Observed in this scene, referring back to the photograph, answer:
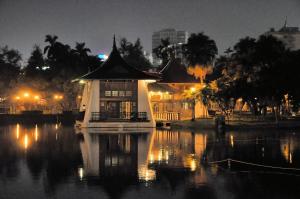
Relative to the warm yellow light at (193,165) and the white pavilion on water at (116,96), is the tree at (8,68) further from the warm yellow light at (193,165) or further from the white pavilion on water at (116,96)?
the warm yellow light at (193,165)

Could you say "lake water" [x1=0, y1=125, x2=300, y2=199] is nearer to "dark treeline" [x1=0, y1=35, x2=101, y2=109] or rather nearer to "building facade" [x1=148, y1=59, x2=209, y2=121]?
"building facade" [x1=148, y1=59, x2=209, y2=121]

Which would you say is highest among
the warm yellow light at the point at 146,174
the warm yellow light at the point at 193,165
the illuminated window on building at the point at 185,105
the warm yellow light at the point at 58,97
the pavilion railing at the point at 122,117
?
the warm yellow light at the point at 58,97

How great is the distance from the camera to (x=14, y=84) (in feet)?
232

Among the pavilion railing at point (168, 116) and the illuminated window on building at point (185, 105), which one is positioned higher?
the illuminated window on building at point (185, 105)

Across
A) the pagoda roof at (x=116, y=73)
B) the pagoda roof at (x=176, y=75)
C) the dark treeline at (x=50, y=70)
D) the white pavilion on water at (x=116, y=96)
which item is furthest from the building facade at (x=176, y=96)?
the dark treeline at (x=50, y=70)

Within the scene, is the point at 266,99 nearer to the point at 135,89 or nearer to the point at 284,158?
the point at 135,89

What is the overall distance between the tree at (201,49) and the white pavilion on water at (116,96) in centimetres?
1780

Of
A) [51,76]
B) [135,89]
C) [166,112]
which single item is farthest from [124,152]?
[51,76]

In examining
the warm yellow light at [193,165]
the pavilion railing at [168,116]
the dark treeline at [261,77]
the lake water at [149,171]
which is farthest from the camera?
the pavilion railing at [168,116]

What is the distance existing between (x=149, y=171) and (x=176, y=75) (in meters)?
41.6

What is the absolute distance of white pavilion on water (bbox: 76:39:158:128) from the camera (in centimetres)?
4134

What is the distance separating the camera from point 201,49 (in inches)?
2485

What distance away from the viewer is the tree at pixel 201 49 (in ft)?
200

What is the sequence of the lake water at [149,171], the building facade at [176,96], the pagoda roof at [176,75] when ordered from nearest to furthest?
the lake water at [149,171] < the building facade at [176,96] < the pagoda roof at [176,75]
